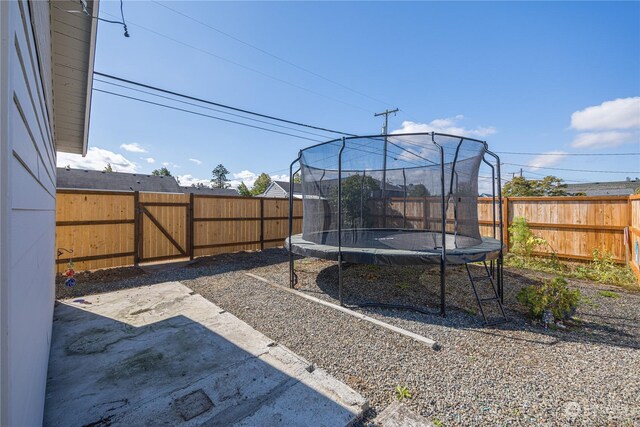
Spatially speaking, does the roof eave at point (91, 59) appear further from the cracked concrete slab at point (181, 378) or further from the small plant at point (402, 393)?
the small plant at point (402, 393)

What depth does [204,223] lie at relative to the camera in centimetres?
656

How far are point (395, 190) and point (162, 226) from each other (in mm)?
5010

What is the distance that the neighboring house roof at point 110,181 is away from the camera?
1647 cm

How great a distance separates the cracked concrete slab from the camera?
63.1 inches

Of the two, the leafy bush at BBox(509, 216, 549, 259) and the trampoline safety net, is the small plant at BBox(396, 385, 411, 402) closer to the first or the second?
the trampoline safety net

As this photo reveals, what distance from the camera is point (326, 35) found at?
7.94m

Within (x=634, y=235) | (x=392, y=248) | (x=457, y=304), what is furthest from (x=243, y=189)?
(x=634, y=235)

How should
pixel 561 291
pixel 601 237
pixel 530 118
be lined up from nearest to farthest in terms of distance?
pixel 561 291 → pixel 601 237 → pixel 530 118

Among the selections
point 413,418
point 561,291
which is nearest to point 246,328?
point 413,418

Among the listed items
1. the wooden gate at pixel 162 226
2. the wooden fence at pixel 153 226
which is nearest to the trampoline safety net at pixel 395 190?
the wooden fence at pixel 153 226

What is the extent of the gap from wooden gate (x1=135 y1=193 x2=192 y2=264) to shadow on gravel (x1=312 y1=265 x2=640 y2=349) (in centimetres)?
347

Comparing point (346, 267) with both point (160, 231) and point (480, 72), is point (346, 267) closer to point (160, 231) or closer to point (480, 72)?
point (160, 231)

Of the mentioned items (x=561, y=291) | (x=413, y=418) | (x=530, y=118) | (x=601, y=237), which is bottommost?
(x=413, y=418)

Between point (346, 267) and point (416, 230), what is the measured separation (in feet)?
6.58
